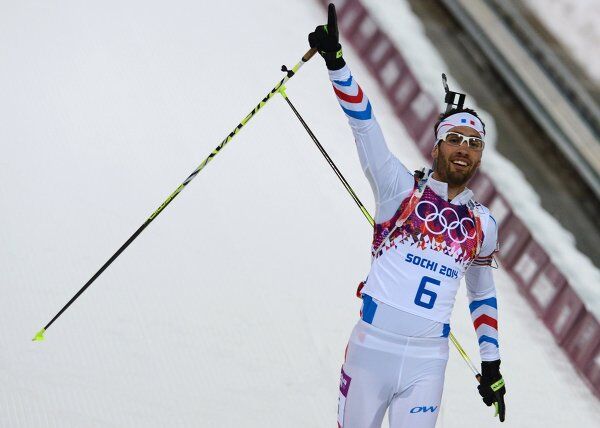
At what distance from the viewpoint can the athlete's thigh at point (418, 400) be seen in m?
3.57

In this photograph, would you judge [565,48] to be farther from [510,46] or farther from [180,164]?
[180,164]

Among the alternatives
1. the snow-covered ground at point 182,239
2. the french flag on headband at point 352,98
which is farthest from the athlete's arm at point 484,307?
the snow-covered ground at point 182,239

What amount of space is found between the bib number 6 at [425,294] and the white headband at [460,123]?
575 millimetres

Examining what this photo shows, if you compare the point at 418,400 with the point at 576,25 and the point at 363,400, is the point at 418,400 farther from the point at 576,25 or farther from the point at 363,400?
the point at 576,25

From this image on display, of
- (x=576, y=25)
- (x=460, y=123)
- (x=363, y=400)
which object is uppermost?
(x=576, y=25)

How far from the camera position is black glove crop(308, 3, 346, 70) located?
135 inches

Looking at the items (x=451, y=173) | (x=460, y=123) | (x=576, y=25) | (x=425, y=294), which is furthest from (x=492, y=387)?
(x=576, y=25)

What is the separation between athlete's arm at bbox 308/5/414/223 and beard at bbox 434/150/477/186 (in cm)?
12

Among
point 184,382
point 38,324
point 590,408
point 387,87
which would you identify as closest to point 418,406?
point 184,382

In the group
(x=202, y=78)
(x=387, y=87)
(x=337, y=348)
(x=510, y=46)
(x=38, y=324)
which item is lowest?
(x=38, y=324)

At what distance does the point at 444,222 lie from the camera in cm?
362

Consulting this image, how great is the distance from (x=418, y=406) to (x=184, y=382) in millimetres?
1883

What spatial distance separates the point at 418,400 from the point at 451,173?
34.0 inches

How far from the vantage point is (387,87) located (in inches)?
345
